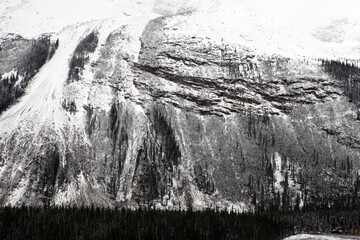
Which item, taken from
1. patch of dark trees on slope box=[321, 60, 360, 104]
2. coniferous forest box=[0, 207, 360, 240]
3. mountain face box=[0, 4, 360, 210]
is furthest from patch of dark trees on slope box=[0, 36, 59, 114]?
patch of dark trees on slope box=[321, 60, 360, 104]

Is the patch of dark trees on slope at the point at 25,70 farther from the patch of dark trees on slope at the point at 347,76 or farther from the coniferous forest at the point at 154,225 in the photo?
the patch of dark trees on slope at the point at 347,76

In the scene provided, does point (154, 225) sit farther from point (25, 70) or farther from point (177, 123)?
point (25, 70)

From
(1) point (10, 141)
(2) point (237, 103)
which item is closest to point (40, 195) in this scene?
(1) point (10, 141)

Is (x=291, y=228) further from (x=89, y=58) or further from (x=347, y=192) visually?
(x=89, y=58)

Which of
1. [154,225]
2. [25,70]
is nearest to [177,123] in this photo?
[154,225]

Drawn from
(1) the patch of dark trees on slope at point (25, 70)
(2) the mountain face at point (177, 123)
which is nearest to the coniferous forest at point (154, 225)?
(2) the mountain face at point (177, 123)
